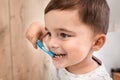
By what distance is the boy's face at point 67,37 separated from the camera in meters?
0.73

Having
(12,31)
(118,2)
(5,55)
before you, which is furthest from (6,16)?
(118,2)

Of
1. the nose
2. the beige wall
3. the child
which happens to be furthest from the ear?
the beige wall

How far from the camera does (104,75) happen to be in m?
0.81

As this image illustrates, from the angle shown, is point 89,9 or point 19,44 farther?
point 19,44

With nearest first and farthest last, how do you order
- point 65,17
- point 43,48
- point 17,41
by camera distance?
point 65,17 → point 43,48 → point 17,41

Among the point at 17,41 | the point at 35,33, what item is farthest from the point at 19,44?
the point at 35,33

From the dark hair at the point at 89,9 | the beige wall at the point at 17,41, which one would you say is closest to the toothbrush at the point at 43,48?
the dark hair at the point at 89,9

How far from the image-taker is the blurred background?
1.10m

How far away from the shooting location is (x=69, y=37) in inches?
29.5

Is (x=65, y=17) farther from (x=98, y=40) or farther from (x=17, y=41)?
(x=17, y=41)

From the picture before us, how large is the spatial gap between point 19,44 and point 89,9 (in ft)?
1.69

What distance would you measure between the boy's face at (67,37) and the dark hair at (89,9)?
0.04 feet

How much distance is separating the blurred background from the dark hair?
39 centimetres

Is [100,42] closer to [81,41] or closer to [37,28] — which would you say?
[81,41]
